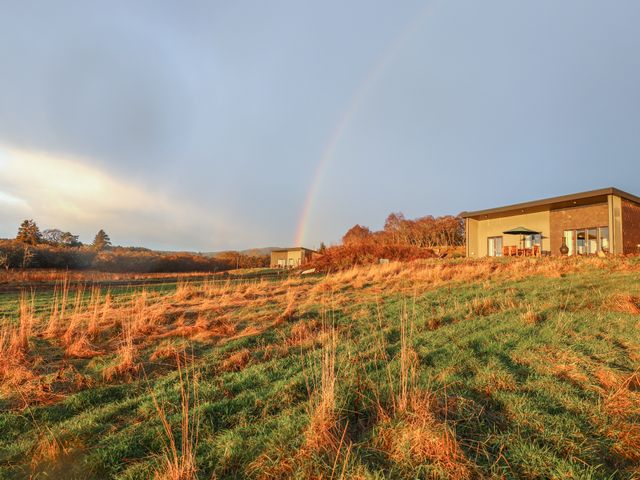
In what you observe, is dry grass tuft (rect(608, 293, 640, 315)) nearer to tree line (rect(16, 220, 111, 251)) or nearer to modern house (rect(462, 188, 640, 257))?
modern house (rect(462, 188, 640, 257))

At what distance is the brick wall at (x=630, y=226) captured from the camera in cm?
1922

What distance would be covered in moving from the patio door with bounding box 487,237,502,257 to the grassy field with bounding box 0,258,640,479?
2034 centimetres

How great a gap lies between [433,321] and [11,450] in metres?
5.69

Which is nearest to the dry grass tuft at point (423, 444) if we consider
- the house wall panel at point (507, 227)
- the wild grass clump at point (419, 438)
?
the wild grass clump at point (419, 438)

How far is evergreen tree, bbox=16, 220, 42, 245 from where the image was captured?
39094mm

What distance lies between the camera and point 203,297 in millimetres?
10953

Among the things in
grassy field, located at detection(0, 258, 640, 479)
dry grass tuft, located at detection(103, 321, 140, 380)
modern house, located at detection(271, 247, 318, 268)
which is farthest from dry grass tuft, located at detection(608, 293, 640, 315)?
modern house, located at detection(271, 247, 318, 268)

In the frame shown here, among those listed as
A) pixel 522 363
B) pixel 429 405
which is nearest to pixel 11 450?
pixel 429 405

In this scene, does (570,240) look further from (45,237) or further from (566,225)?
(45,237)

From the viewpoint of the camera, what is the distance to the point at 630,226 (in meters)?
19.8

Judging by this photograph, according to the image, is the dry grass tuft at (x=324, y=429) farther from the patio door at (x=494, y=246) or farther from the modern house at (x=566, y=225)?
the patio door at (x=494, y=246)

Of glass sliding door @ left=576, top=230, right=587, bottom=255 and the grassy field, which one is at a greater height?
glass sliding door @ left=576, top=230, right=587, bottom=255

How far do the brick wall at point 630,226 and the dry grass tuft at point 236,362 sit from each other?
77.0ft

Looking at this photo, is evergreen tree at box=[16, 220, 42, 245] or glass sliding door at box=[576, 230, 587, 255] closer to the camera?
glass sliding door at box=[576, 230, 587, 255]
